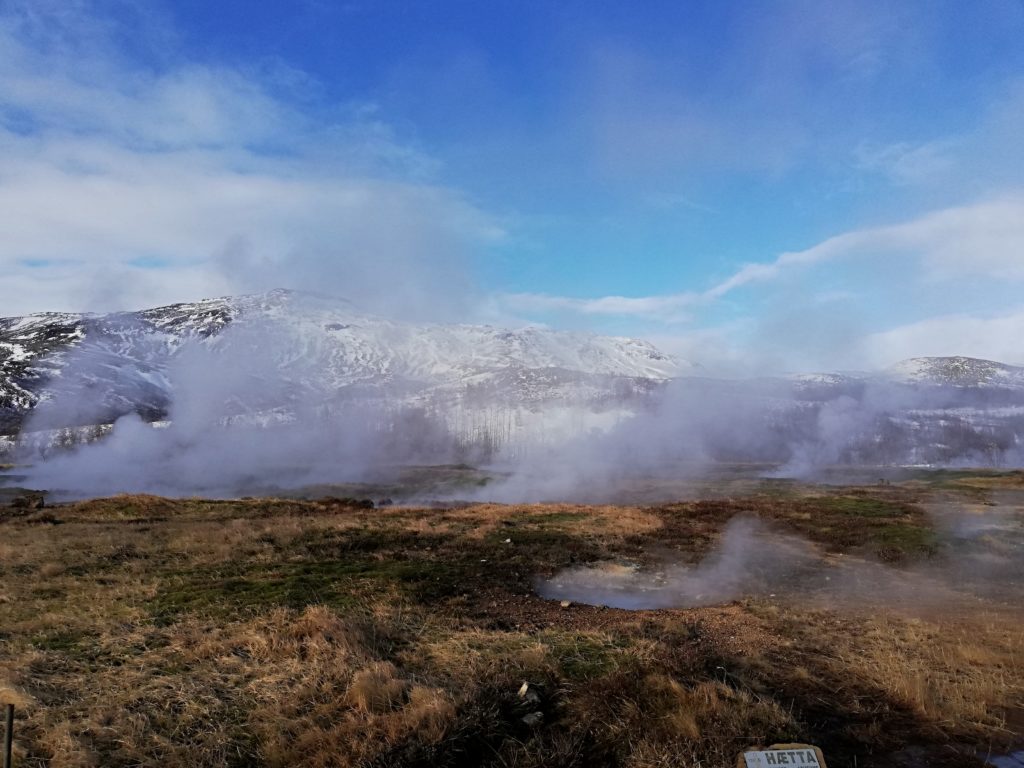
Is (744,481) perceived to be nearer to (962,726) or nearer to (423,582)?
(423,582)

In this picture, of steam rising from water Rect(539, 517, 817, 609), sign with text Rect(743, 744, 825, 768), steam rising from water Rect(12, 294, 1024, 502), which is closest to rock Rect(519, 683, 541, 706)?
sign with text Rect(743, 744, 825, 768)

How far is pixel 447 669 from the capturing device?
9297 millimetres

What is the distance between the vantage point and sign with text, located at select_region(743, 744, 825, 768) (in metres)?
5.80

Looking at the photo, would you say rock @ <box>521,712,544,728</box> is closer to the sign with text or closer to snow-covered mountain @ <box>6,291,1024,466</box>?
the sign with text

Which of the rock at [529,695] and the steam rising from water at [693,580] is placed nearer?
the rock at [529,695]

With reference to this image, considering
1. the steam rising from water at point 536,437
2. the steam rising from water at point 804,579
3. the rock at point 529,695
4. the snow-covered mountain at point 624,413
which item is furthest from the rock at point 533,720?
the snow-covered mountain at point 624,413

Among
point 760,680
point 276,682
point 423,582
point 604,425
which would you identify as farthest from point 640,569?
point 604,425

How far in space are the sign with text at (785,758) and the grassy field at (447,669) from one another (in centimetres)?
74

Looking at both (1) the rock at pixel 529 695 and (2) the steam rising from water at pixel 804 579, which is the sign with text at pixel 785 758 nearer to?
(1) the rock at pixel 529 695

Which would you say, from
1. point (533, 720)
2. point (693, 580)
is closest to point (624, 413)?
point (693, 580)

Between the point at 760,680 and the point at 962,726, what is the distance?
2.50m

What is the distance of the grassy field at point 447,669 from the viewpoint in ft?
22.9

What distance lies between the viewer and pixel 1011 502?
40.3 metres

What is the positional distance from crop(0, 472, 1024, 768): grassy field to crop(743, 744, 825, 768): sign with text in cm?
74
